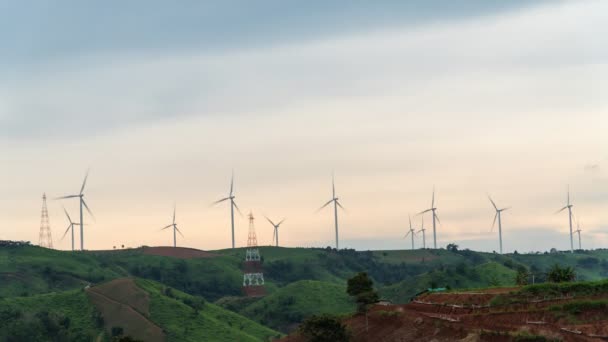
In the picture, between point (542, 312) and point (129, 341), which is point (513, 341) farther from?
point (129, 341)

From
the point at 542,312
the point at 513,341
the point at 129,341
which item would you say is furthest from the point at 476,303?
the point at 129,341

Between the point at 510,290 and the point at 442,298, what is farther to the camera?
the point at 442,298

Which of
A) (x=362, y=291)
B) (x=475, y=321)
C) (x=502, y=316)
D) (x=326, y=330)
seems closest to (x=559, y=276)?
(x=502, y=316)

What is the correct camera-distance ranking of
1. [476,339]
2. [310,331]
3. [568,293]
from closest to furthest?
[476,339] → [568,293] → [310,331]

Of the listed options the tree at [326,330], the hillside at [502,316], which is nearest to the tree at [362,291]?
the hillside at [502,316]

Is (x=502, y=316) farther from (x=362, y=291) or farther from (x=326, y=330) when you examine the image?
(x=362, y=291)

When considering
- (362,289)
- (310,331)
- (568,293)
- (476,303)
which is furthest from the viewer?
(362,289)

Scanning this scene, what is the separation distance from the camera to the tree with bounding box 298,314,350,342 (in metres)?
154

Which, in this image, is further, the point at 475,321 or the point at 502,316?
the point at 475,321

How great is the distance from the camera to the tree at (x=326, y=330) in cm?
15450

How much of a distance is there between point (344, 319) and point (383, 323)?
16897 mm

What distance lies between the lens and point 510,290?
478 feet

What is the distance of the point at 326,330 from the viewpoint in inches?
6102

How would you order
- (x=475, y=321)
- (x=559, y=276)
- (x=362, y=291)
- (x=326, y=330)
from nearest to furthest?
(x=475, y=321) < (x=559, y=276) < (x=326, y=330) < (x=362, y=291)
